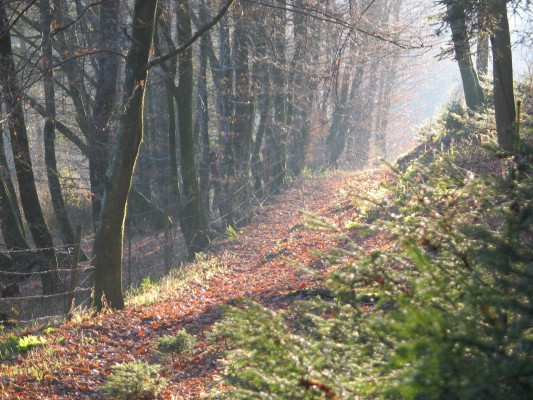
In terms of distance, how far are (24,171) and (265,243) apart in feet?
24.9

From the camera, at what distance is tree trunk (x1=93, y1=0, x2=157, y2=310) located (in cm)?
1056

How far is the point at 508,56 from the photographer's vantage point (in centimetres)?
1144

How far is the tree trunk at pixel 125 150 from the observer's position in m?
10.6

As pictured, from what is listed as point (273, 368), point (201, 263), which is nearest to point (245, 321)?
point (273, 368)

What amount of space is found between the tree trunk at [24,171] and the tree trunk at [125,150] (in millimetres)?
1463

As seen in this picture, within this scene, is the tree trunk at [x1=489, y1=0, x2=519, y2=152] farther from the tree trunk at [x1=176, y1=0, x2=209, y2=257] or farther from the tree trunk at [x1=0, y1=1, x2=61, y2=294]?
the tree trunk at [x1=0, y1=1, x2=61, y2=294]

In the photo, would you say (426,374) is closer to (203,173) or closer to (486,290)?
(486,290)

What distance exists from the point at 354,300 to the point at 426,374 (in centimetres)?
92

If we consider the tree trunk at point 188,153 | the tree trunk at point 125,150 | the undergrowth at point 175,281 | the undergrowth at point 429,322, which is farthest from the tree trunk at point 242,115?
the undergrowth at point 429,322

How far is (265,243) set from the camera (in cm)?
1845

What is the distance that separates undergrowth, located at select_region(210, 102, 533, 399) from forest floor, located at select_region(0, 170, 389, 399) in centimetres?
41

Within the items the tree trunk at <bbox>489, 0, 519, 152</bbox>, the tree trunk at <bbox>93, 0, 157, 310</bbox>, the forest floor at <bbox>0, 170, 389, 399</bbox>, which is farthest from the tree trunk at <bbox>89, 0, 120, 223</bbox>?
the tree trunk at <bbox>489, 0, 519, 152</bbox>

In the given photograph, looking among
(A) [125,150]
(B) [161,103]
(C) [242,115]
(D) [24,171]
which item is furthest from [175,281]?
(B) [161,103]

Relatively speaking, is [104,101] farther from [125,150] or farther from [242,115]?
[242,115]
